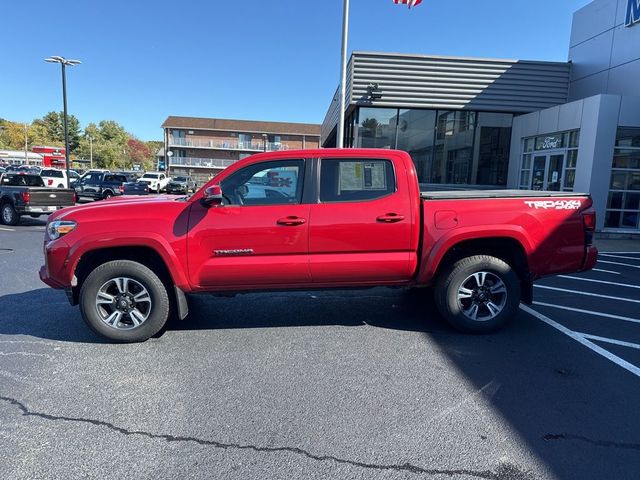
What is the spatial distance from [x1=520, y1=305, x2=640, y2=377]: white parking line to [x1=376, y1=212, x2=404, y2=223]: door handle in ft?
7.48

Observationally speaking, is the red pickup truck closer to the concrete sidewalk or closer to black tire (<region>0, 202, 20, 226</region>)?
the concrete sidewalk

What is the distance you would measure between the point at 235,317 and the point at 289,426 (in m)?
2.43

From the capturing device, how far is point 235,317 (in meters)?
5.18

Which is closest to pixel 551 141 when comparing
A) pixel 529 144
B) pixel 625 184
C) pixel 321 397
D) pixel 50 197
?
pixel 529 144

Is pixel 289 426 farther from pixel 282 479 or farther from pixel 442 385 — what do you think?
pixel 442 385

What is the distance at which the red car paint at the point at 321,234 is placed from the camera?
4168mm

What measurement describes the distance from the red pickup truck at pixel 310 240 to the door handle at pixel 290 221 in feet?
0.03

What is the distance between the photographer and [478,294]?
4.66 m

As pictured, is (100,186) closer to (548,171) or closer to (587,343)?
(548,171)

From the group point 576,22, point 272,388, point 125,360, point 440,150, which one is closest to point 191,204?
point 125,360

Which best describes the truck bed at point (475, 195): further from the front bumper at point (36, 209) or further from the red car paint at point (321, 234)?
the front bumper at point (36, 209)

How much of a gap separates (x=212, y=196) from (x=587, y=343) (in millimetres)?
4055

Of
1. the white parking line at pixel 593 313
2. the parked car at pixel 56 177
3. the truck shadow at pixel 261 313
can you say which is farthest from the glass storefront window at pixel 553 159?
the parked car at pixel 56 177

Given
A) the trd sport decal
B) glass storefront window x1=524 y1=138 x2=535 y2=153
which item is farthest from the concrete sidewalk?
the trd sport decal
